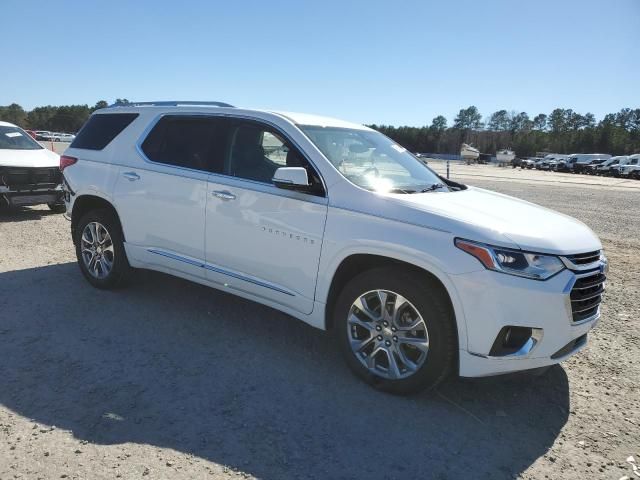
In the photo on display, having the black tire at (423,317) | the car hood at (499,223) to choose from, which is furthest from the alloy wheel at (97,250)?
the car hood at (499,223)

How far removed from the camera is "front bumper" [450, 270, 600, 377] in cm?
287

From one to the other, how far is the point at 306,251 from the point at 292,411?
110 centimetres

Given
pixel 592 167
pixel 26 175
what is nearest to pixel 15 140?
pixel 26 175

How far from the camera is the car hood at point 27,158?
888 centimetres

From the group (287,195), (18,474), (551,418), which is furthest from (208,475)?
(551,418)

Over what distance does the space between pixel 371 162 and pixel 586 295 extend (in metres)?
1.83

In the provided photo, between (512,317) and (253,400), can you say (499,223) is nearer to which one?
(512,317)

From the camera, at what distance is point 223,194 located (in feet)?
13.2

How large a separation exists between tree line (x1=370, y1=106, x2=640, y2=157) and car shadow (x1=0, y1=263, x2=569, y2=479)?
9898 cm

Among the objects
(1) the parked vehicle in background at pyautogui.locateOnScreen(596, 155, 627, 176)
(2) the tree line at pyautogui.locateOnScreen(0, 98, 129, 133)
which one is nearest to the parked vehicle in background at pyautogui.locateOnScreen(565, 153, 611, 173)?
(1) the parked vehicle in background at pyautogui.locateOnScreen(596, 155, 627, 176)

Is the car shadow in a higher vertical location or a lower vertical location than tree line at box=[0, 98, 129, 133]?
higher

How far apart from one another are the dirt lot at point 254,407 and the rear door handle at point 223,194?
1.17 m

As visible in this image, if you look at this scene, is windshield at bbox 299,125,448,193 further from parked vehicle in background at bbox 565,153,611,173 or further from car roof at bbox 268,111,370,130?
parked vehicle in background at bbox 565,153,611,173

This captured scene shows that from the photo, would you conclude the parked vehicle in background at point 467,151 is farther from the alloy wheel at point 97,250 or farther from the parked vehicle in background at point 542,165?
the alloy wheel at point 97,250
